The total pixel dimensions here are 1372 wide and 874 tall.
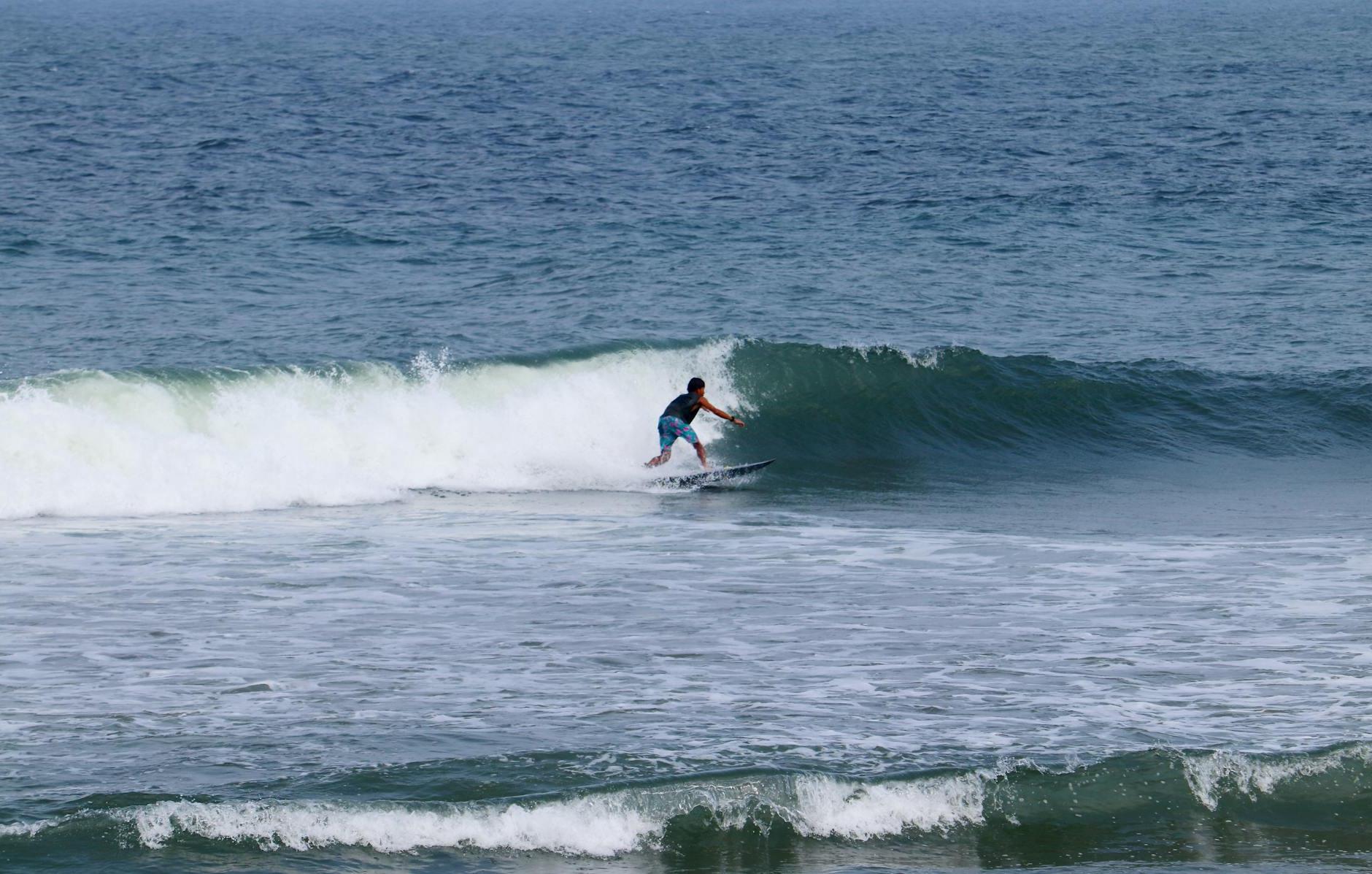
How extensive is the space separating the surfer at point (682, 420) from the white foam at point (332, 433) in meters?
0.45

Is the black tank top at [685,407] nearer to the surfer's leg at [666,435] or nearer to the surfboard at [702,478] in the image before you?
the surfer's leg at [666,435]

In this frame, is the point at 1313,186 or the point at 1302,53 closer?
the point at 1313,186

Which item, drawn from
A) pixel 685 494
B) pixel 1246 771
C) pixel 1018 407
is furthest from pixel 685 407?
pixel 1246 771

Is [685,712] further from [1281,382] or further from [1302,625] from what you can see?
[1281,382]

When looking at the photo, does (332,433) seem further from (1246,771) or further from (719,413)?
(1246,771)

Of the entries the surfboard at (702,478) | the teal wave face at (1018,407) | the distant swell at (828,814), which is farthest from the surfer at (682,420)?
the distant swell at (828,814)

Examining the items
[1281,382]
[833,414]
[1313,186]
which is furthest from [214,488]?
[1313,186]

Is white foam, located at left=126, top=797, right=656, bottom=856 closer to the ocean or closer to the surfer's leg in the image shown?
the ocean

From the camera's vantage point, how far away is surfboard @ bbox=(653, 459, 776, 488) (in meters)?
18.6

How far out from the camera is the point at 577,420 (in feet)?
70.7

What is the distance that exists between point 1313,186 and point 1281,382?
15474 mm

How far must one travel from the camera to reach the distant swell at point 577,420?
1823cm

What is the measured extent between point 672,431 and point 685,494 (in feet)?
4.36

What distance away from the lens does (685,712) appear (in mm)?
9281
